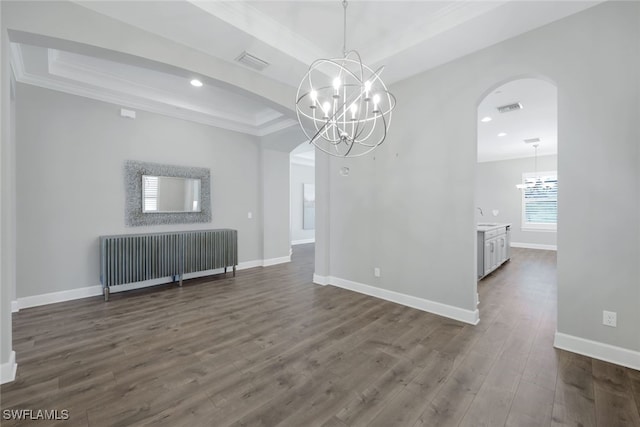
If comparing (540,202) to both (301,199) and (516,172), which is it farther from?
(301,199)

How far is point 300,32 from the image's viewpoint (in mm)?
2824

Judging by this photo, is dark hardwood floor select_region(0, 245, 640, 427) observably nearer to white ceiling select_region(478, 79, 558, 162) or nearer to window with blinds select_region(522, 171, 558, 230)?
white ceiling select_region(478, 79, 558, 162)

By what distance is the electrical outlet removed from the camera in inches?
83.3

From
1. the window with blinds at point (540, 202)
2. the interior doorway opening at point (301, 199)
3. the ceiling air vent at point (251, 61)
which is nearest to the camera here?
the ceiling air vent at point (251, 61)

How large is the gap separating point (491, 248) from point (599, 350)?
110 inches

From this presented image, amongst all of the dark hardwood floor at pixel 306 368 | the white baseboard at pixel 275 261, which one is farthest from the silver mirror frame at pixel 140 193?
the white baseboard at pixel 275 261

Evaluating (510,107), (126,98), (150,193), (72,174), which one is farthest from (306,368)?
(510,107)

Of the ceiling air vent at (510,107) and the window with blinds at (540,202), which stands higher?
the ceiling air vent at (510,107)

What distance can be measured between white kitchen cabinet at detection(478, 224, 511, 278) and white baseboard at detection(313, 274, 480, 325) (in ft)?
5.82

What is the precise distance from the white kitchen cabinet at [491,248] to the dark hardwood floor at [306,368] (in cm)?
104

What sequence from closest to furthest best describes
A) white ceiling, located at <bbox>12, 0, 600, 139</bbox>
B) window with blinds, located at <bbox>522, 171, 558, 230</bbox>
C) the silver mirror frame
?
1. white ceiling, located at <bbox>12, 0, 600, 139</bbox>
2. the silver mirror frame
3. window with blinds, located at <bbox>522, 171, 558, 230</bbox>

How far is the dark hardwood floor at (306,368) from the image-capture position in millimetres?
1636

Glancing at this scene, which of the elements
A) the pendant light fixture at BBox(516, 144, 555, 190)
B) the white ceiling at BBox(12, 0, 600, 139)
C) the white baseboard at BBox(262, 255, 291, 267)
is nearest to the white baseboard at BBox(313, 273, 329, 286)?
the white baseboard at BBox(262, 255, 291, 267)

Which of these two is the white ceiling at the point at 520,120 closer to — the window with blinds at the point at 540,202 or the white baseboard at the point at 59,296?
the window with blinds at the point at 540,202
